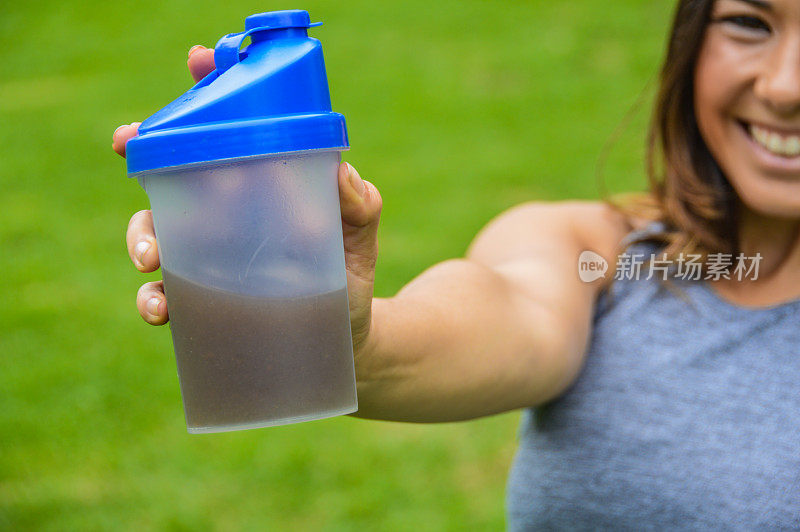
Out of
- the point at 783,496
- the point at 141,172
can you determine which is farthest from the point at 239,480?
the point at 141,172

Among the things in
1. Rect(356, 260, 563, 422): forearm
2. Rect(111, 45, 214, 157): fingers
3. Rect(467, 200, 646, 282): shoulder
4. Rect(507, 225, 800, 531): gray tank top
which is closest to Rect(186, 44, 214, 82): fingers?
Rect(111, 45, 214, 157): fingers

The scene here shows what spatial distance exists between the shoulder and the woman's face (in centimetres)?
28

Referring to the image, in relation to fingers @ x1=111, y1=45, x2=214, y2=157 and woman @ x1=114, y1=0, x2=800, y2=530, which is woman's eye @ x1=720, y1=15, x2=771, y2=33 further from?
fingers @ x1=111, y1=45, x2=214, y2=157

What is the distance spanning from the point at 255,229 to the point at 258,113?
13 centimetres

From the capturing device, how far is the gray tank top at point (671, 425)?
1.69 metres

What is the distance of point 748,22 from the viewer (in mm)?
1844

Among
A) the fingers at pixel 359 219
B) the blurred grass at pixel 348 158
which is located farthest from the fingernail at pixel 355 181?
the blurred grass at pixel 348 158

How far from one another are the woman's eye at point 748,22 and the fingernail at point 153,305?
4.21ft

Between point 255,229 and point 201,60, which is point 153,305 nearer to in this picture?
point 255,229

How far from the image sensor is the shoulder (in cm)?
195

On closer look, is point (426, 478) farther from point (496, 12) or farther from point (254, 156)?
point (496, 12)

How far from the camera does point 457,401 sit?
1.55 metres

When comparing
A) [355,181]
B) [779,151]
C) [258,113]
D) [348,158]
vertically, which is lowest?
[348,158]

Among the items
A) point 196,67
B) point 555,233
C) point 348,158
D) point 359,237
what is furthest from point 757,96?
point 348,158
